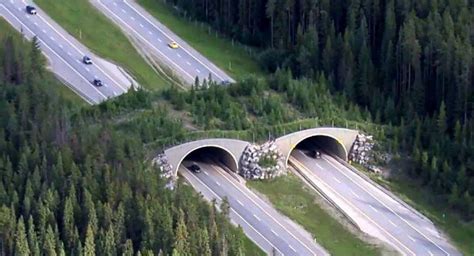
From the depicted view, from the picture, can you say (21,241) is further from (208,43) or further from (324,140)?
(208,43)

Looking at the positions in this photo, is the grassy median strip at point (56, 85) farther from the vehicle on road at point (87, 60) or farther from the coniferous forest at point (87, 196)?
the coniferous forest at point (87, 196)

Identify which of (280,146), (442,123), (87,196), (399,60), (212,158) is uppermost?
Result: (87,196)

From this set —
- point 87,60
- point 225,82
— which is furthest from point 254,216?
point 87,60

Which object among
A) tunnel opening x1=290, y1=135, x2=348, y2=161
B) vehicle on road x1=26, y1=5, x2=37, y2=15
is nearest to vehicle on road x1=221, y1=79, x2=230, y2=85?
tunnel opening x1=290, y1=135, x2=348, y2=161

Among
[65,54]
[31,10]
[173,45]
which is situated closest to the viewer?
[65,54]

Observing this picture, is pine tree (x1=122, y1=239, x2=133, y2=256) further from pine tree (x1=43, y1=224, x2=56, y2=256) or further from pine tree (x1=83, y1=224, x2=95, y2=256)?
pine tree (x1=43, y1=224, x2=56, y2=256)

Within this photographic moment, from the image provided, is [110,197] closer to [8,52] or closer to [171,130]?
[171,130]

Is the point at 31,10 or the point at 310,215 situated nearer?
the point at 310,215
